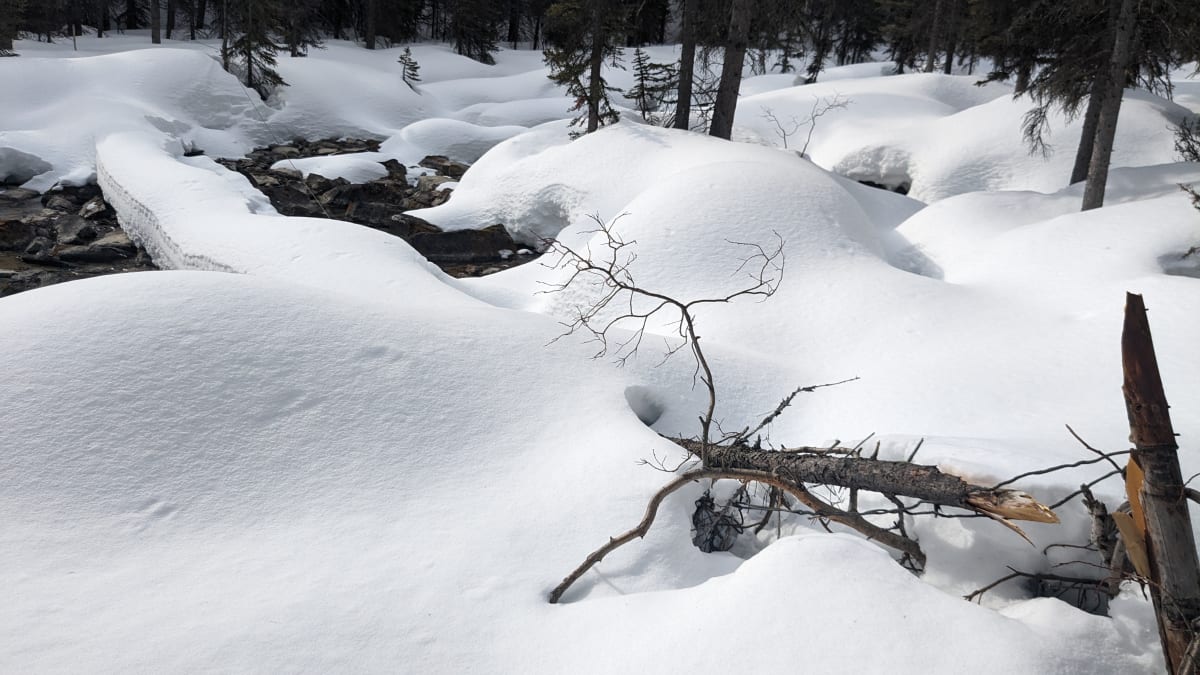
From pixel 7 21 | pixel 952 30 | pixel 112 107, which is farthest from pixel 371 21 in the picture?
pixel 952 30

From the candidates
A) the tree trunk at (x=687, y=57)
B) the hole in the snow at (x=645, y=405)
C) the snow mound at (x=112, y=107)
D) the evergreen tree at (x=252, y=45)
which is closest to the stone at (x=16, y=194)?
the snow mound at (x=112, y=107)

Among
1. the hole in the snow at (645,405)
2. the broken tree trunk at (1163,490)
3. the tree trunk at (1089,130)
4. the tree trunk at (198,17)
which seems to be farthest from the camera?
the tree trunk at (198,17)

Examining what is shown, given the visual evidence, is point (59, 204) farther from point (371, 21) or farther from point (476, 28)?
point (476, 28)

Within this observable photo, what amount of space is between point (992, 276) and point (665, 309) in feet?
13.3

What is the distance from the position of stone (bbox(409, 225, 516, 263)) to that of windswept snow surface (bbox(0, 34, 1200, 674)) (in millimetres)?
2242

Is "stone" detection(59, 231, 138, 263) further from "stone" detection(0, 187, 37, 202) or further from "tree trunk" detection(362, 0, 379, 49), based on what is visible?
"tree trunk" detection(362, 0, 379, 49)

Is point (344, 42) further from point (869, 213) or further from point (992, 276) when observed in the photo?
point (992, 276)

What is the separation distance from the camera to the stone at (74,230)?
12.3 m

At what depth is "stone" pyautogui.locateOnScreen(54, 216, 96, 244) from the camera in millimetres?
12266

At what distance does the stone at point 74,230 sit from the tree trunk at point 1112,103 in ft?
55.6

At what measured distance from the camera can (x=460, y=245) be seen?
41.1ft

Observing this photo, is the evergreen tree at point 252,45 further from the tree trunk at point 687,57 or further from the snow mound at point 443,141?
the tree trunk at point 687,57

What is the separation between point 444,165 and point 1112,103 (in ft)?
50.9

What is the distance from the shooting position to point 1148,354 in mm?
2455
